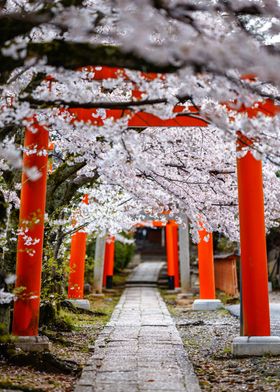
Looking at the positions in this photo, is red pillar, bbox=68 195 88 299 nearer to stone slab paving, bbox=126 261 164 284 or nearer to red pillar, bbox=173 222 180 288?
red pillar, bbox=173 222 180 288

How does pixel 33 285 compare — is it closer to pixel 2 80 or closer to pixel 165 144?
pixel 2 80

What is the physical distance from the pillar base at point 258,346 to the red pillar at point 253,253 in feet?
0.25

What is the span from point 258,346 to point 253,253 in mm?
1043

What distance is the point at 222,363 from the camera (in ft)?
18.0

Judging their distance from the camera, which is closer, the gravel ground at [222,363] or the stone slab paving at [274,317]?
the gravel ground at [222,363]

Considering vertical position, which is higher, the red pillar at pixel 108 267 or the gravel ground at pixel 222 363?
the red pillar at pixel 108 267

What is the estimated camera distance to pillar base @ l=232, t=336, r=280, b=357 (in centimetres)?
563

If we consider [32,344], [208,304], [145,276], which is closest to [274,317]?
[208,304]

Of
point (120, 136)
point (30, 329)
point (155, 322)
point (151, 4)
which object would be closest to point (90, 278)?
A: point (155, 322)

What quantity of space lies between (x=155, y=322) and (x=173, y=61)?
21.8 ft

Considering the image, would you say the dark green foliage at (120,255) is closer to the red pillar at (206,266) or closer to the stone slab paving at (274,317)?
the red pillar at (206,266)

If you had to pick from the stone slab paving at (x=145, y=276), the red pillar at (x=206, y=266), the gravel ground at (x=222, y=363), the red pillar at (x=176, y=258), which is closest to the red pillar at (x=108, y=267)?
the stone slab paving at (x=145, y=276)

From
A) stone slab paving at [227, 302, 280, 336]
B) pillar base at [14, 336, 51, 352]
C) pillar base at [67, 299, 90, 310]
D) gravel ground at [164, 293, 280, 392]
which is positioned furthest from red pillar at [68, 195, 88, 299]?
pillar base at [14, 336, 51, 352]

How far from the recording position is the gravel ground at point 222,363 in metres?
4.49
